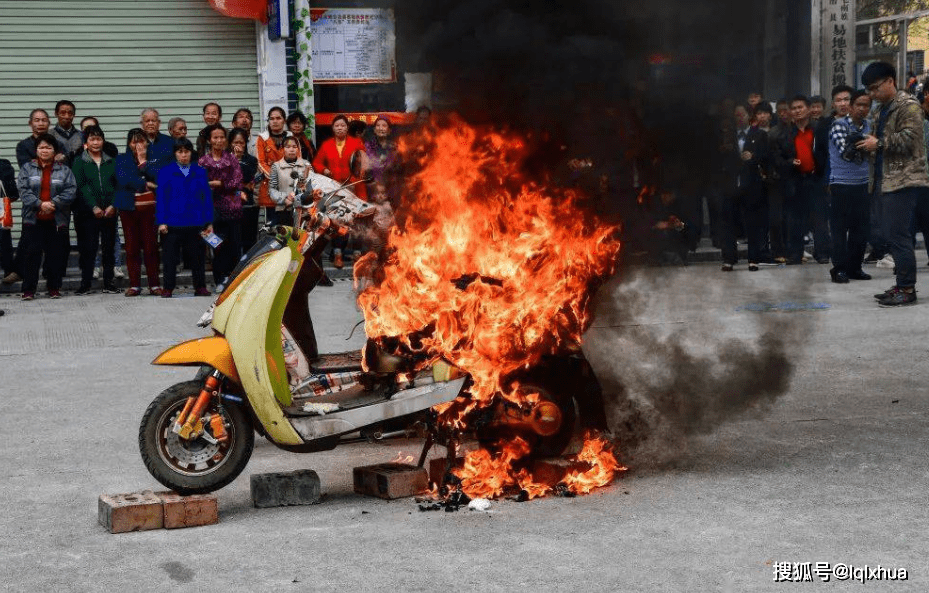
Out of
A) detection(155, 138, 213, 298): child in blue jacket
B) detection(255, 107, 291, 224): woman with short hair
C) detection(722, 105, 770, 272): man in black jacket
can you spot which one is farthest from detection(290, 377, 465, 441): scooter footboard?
detection(722, 105, 770, 272): man in black jacket

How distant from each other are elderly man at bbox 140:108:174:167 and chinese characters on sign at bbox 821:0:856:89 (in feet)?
37.2

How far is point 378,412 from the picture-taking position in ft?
19.9

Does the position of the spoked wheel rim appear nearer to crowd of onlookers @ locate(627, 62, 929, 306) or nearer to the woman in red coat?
crowd of onlookers @ locate(627, 62, 929, 306)

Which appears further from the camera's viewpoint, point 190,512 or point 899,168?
point 899,168

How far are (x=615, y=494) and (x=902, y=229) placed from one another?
7.44m

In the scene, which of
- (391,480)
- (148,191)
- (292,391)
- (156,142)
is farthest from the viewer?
(156,142)

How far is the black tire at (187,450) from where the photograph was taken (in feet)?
19.2

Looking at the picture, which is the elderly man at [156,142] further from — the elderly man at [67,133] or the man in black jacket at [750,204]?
the man in black jacket at [750,204]

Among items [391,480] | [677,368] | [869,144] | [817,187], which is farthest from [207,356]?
[817,187]

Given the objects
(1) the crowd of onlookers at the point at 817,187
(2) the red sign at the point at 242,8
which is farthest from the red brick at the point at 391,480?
(2) the red sign at the point at 242,8

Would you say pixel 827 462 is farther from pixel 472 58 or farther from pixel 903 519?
pixel 472 58

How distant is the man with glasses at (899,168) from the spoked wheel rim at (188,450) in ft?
26.6

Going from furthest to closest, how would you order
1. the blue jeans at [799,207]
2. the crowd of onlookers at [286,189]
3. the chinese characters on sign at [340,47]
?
the chinese characters on sign at [340,47] → the blue jeans at [799,207] → the crowd of onlookers at [286,189]

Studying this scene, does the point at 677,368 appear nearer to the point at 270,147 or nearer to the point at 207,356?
the point at 207,356
